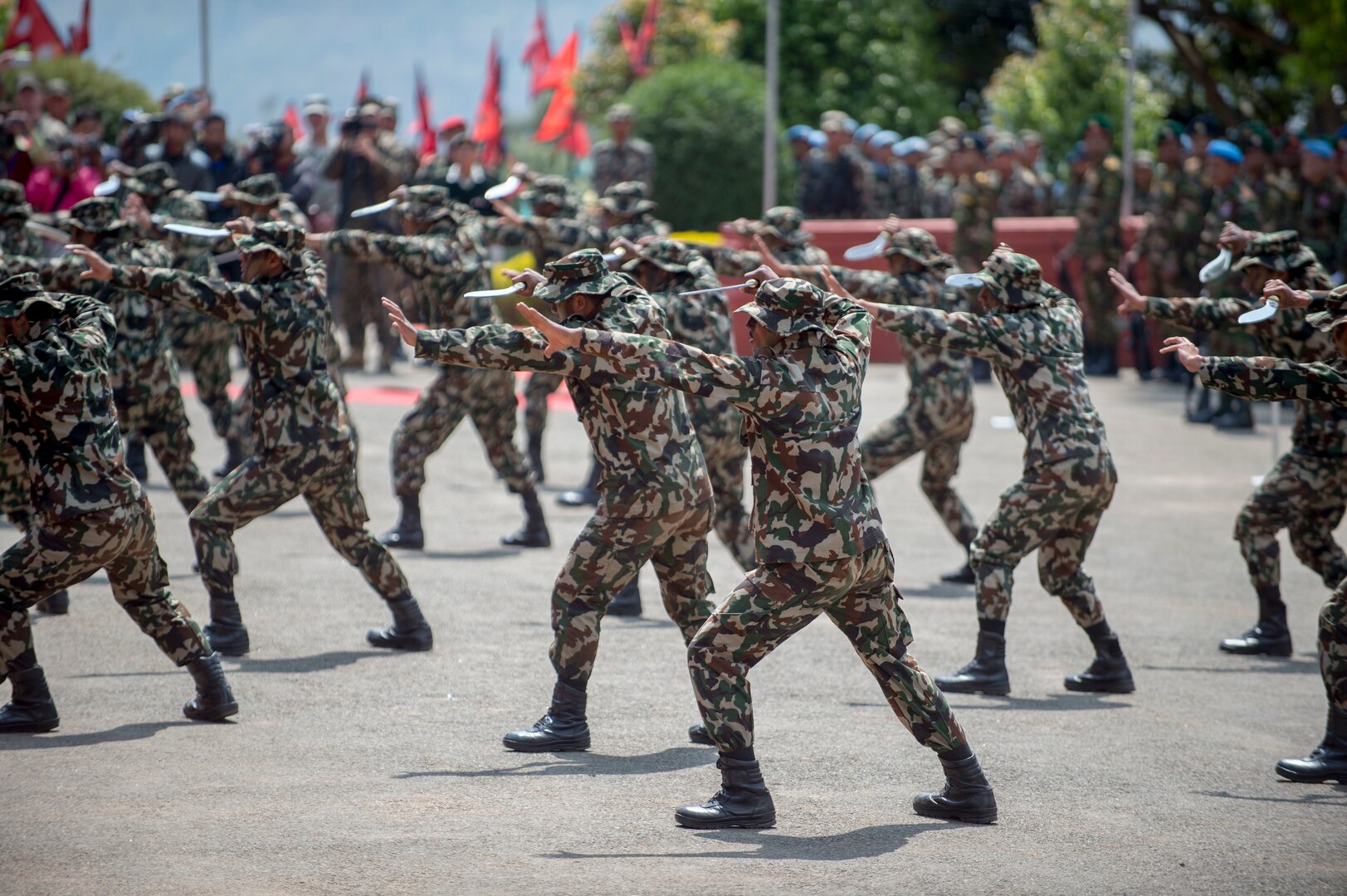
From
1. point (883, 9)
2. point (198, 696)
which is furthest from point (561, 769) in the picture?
point (883, 9)

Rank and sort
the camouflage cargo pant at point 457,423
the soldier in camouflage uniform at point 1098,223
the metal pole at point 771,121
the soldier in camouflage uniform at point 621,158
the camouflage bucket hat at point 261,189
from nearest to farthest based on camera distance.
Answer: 1. the camouflage cargo pant at point 457,423
2. the camouflage bucket hat at point 261,189
3. the soldier in camouflage uniform at point 1098,223
4. the soldier in camouflage uniform at point 621,158
5. the metal pole at point 771,121

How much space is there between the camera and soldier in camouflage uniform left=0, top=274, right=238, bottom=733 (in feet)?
22.3

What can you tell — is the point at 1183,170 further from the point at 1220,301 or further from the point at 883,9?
the point at 883,9

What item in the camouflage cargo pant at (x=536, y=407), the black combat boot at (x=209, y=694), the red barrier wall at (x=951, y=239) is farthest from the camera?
the red barrier wall at (x=951, y=239)

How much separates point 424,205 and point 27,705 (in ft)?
17.0

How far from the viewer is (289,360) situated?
8.45 m

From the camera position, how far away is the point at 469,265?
37.7 ft

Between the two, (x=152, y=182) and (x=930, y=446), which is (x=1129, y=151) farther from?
(x=152, y=182)

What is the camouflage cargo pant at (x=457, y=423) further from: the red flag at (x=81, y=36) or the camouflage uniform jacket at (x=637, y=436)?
the red flag at (x=81, y=36)

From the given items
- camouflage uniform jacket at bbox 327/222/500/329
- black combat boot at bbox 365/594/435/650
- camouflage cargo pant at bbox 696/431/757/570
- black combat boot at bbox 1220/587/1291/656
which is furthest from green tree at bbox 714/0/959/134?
black combat boot at bbox 365/594/435/650

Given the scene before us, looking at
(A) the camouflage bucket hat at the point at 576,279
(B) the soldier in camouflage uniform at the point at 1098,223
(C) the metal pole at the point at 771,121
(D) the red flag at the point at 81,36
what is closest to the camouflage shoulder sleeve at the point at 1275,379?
(A) the camouflage bucket hat at the point at 576,279

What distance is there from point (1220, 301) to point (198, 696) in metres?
5.43

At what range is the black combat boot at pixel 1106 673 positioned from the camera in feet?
27.4

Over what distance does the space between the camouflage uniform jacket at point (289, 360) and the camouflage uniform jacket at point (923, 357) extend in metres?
3.34
